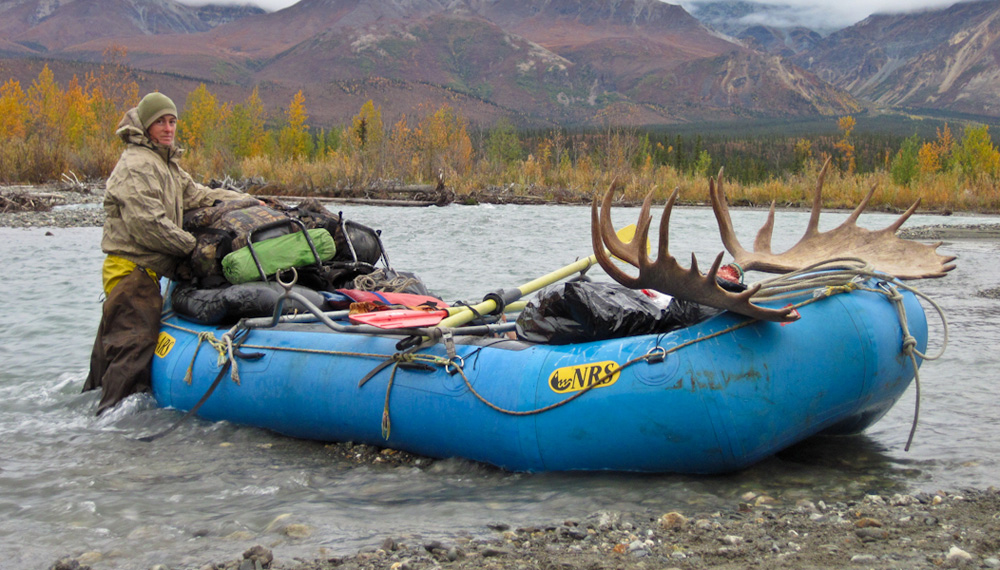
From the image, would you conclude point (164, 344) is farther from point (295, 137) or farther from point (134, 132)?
point (295, 137)

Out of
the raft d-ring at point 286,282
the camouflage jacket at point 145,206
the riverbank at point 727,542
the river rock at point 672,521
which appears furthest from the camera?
the camouflage jacket at point 145,206

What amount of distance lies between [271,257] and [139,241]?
86 centimetres

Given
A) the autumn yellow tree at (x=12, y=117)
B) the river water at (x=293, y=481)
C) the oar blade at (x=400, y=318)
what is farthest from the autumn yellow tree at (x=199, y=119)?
the oar blade at (x=400, y=318)

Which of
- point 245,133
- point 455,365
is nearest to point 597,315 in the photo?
point 455,365

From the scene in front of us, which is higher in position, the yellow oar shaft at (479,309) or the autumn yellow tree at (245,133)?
the autumn yellow tree at (245,133)

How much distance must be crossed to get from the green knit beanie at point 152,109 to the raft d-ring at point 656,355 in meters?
3.60

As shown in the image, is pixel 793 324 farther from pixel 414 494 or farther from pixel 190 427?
pixel 190 427

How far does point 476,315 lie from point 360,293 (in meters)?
1.09

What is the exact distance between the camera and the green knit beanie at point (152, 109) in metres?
5.64

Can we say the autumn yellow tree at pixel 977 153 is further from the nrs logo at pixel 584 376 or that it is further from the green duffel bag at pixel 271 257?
the nrs logo at pixel 584 376

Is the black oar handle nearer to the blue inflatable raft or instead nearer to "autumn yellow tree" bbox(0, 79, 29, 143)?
the blue inflatable raft

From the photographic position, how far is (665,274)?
412 centimetres

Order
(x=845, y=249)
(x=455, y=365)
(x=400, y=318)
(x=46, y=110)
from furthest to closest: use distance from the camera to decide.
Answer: (x=46, y=110) < (x=845, y=249) < (x=400, y=318) < (x=455, y=365)

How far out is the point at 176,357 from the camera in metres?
5.68
